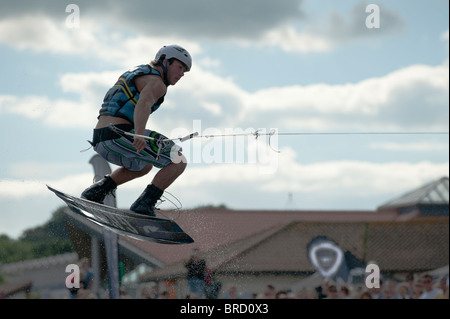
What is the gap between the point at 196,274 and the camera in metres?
15.5

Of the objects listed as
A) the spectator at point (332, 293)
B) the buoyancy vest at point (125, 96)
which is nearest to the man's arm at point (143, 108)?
the buoyancy vest at point (125, 96)

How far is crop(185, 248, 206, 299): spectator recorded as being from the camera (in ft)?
48.9

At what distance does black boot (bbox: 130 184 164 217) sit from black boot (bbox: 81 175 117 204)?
39cm

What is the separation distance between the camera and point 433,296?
15539mm

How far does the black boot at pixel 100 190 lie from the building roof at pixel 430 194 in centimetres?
3172

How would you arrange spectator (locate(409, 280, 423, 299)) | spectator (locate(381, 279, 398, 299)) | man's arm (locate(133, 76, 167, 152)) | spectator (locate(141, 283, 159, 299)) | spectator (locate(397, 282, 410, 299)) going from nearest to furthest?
man's arm (locate(133, 76, 167, 152)), spectator (locate(409, 280, 423, 299)), spectator (locate(141, 283, 159, 299)), spectator (locate(397, 282, 410, 299)), spectator (locate(381, 279, 398, 299))

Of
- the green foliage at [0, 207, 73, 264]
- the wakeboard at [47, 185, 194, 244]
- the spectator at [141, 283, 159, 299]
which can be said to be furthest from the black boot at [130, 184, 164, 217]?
the spectator at [141, 283, 159, 299]

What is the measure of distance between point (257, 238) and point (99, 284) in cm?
1309

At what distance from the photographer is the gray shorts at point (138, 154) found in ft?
32.7

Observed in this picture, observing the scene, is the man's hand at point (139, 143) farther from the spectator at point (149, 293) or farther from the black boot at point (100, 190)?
the spectator at point (149, 293)

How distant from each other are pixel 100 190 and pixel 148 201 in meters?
0.66

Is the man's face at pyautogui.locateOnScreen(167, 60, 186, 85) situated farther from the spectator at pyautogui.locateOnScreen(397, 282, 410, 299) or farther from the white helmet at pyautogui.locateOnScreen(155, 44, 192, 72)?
the spectator at pyautogui.locateOnScreen(397, 282, 410, 299)

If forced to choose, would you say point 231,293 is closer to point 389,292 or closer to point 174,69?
point 389,292

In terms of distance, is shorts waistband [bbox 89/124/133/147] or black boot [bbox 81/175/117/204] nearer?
shorts waistband [bbox 89/124/133/147]
